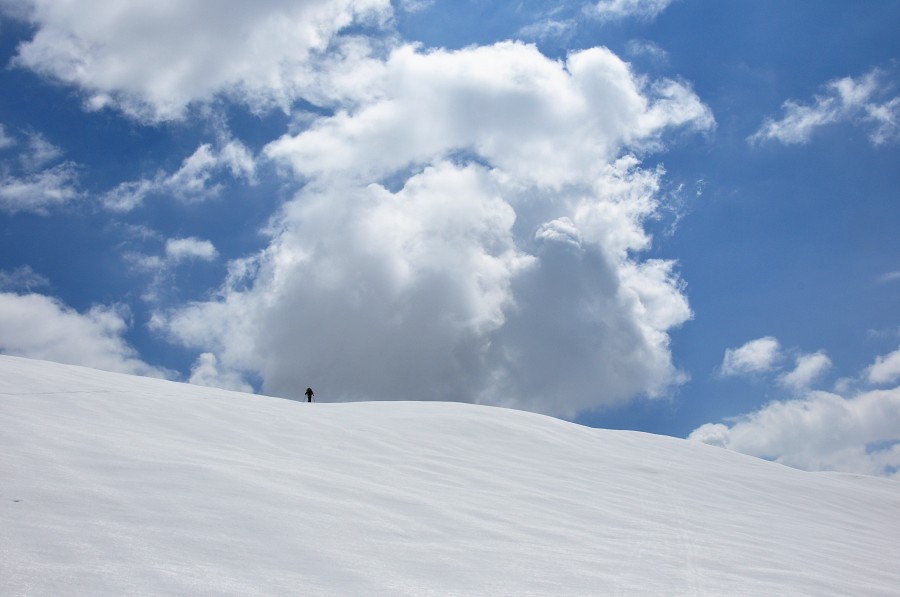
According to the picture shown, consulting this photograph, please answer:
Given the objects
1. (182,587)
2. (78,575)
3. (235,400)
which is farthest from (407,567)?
(235,400)

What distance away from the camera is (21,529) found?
14.3ft

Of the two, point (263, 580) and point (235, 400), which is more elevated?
point (235, 400)

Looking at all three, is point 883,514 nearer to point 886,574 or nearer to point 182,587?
point 886,574

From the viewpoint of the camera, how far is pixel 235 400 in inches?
A: 452

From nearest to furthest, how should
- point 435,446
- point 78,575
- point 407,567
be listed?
point 78,575
point 407,567
point 435,446

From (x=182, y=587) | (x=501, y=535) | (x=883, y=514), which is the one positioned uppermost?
(x=883, y=514)

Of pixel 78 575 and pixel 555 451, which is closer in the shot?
pixel 78 575

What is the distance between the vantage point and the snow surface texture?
14.5 feet

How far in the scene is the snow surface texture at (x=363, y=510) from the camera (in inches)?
174

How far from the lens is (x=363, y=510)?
19.7 ft

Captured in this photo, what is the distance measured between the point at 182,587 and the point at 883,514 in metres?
10.9

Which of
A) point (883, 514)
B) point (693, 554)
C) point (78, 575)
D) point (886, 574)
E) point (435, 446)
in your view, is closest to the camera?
point (78, 575)

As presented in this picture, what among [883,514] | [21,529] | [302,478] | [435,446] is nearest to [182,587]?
[21,529]

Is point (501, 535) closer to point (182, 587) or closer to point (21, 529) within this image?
point (182, 587)
